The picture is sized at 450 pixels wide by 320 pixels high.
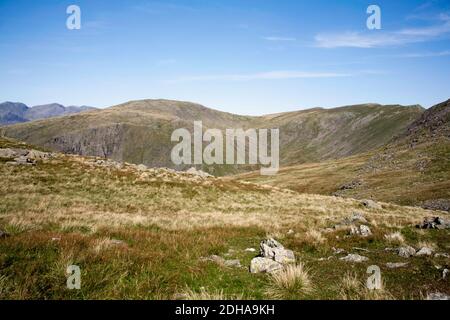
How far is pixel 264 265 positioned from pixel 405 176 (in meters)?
Answer: 72.4

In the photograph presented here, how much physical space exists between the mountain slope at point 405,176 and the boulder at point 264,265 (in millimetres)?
49090

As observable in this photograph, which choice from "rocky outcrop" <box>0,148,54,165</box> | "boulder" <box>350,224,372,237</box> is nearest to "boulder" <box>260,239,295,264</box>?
"boulder" <box>350,224,372,237</box>

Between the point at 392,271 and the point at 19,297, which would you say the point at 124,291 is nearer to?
the point at 19,297

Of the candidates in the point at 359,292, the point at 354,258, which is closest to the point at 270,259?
the point at 354,258

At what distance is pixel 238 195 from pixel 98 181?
17.1 m

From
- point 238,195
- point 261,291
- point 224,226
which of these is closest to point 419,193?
point 238,195

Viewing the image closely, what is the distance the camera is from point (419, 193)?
5888 cm

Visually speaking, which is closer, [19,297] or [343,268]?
[19,297]

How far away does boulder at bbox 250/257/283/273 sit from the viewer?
10742 mm

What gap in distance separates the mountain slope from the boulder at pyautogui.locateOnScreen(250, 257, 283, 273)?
49.1 meters

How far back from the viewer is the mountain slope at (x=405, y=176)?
2328 inches

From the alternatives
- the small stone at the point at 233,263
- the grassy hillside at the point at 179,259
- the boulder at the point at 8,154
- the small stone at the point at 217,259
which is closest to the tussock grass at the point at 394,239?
the grassy hillside at the point at 179,259

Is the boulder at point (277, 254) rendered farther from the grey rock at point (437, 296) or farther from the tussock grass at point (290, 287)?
the grey rock at point (437, 296)

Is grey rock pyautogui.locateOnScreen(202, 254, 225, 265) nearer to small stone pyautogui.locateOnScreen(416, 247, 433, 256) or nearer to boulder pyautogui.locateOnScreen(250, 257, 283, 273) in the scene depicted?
boulder pyautogui.locateOnScreen(250, 257, 283, 273)
